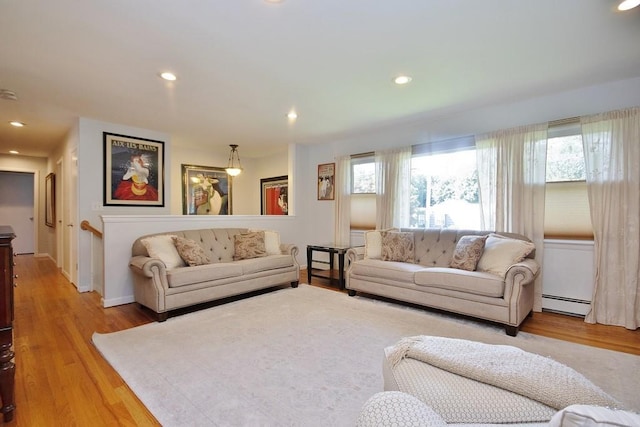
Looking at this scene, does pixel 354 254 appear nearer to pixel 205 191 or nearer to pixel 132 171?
pixel 132 171

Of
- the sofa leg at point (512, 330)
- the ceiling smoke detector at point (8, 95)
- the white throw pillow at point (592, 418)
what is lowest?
the sofa leg at point (512, 330)

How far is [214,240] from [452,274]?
309 cm

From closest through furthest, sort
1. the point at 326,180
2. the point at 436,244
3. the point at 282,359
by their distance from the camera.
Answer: the point at 282,359, the point at 436,244, the point at 326,180

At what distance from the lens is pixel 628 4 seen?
1894 millimetres

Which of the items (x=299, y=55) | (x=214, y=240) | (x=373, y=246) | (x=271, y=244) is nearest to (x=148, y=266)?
(x=214, y=240)

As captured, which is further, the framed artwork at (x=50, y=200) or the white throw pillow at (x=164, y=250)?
the framed artwork at (x=50, y=200)

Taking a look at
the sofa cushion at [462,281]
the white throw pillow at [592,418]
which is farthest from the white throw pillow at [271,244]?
the white throw pillow at [592,418]

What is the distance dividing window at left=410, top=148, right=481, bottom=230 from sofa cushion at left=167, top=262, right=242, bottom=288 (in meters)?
2.69

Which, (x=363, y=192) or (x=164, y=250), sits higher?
(x=363, y=192)

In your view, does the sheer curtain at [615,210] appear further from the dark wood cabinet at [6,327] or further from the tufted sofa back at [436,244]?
the dark wood cabinet at [6,327]

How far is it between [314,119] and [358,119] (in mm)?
628

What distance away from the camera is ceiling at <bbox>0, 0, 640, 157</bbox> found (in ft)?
6.42

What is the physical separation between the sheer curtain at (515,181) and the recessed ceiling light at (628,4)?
5.40 feet

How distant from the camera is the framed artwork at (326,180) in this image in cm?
568
